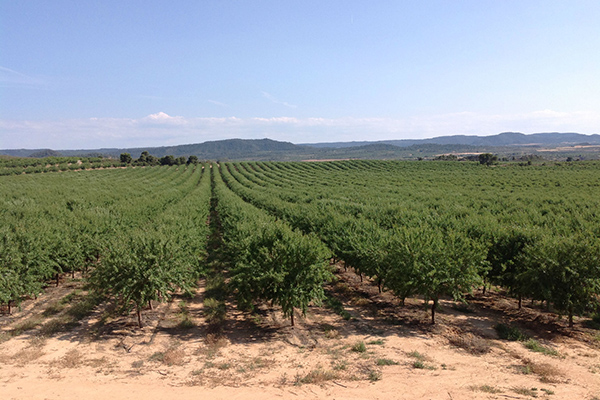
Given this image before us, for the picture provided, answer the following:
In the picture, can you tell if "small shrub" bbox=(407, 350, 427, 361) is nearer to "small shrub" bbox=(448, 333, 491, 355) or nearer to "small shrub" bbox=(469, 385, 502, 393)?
"small shrub" bbox=(448, 333, 491, 355)

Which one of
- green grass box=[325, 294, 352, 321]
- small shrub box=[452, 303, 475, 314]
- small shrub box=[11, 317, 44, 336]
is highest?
small shrub box=[11, 317, 44, 336]

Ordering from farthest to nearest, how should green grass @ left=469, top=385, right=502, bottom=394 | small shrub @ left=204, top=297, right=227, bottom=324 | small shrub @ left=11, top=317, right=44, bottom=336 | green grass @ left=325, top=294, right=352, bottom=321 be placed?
green grass @ left=325, top=294, right=352, bottom=321
small shrub @ left=204, top=297, right=227, bottom=324
small shrub @ left=11, top=317, right=44, bottom=336
green grass @ left=469, top=385, right=502, bottom=394

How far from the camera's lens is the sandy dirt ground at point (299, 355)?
10422mm

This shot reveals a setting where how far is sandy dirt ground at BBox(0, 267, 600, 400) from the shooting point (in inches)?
410

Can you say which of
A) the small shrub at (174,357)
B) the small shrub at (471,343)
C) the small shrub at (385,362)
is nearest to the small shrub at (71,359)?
the small shrub at (174,357)

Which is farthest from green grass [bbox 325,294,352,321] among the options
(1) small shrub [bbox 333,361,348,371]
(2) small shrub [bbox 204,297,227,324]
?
(2) small shrub [bbox 204,297,227,324]

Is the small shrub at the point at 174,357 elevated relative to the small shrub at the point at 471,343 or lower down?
elevated

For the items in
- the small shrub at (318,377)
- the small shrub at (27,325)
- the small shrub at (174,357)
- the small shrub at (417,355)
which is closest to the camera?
the small shrub at (318,377)

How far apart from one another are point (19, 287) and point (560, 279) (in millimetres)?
25656

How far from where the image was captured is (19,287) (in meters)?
15.4

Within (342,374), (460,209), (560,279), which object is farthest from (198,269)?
(460,209)

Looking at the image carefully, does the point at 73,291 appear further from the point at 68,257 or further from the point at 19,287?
the point at 19,287

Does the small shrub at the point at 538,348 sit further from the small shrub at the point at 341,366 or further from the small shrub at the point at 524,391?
the small shrub at the point at 341,366

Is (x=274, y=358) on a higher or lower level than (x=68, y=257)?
lower
